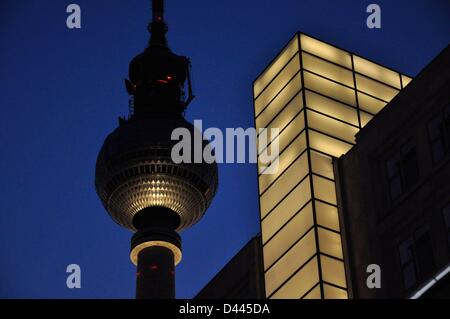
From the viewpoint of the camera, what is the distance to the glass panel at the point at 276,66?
6412cm

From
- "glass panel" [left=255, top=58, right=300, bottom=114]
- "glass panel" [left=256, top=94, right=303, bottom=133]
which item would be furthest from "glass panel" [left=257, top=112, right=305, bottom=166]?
"glass panel" [left=255, top=58, right=300, bottom=114]

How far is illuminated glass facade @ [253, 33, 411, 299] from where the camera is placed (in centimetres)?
5359

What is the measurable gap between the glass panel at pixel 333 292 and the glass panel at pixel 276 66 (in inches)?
693

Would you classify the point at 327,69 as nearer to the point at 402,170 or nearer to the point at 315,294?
the point at 402,170

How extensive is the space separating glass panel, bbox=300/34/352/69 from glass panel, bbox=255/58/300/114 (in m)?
1.48

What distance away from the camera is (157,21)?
443ft

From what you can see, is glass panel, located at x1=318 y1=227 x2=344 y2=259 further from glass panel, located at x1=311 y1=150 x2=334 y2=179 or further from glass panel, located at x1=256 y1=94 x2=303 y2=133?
glass panel, located at x1=256 y1=94 x2=303 y2=133

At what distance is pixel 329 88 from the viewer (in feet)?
203

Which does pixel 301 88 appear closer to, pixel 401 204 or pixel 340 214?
pixel 340 214

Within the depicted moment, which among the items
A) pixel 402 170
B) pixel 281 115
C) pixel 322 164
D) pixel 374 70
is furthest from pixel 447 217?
pixel 374 70

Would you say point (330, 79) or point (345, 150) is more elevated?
point (330, 79)

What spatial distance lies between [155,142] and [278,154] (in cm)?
5034
